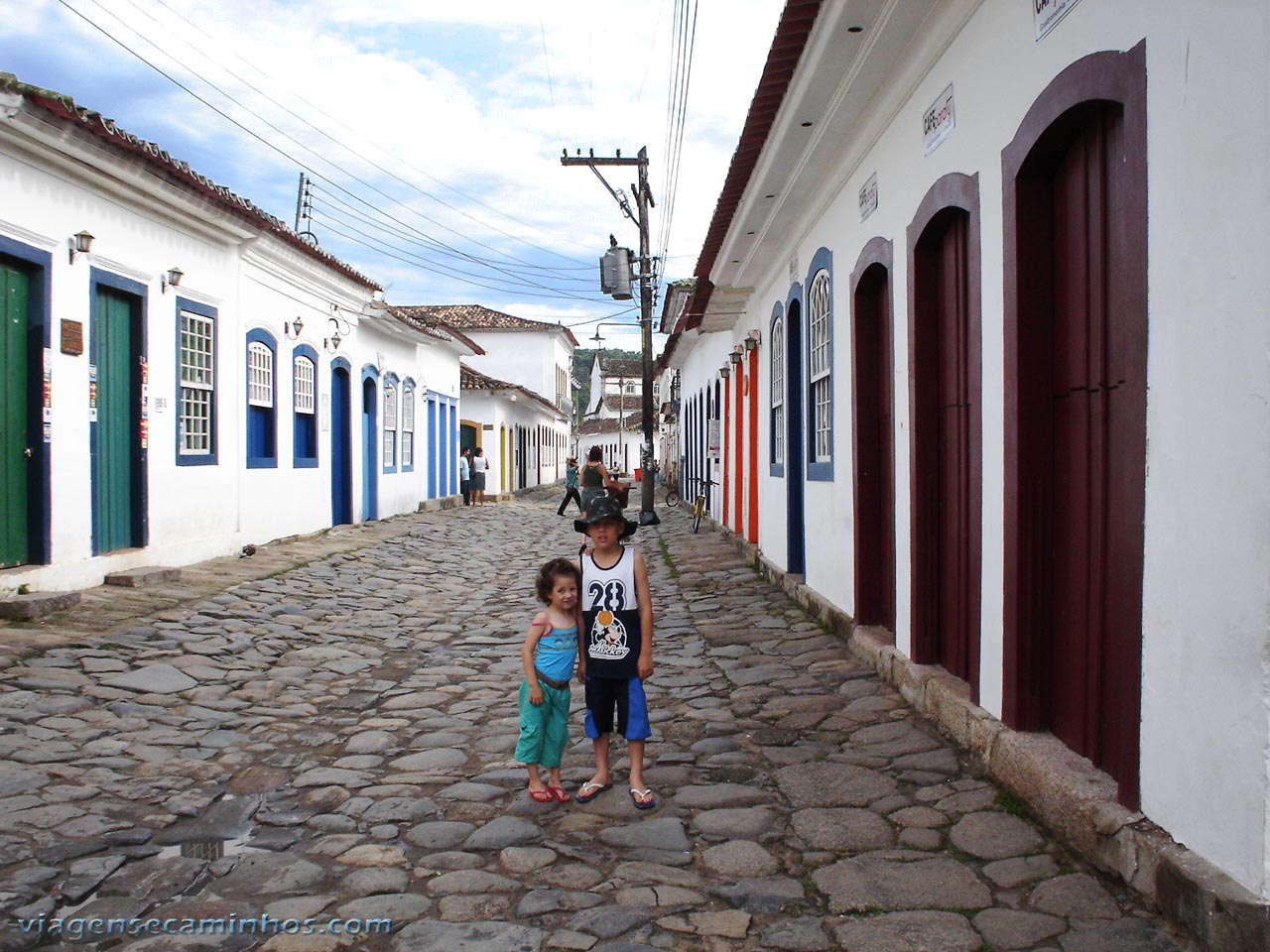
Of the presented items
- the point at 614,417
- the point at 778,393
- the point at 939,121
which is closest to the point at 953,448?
the point at 939,121

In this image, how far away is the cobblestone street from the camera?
309cm

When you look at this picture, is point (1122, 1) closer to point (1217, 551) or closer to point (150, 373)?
point (1217, 551)

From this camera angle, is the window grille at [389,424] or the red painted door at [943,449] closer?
the red painted door at [943,449]

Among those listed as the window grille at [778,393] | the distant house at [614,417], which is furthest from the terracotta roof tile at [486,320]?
the window grille at [778,393]

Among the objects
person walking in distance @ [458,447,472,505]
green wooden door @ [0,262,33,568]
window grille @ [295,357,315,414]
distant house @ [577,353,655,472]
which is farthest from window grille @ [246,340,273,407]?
distant house @ [577,353,655,472]

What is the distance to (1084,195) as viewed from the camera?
146 inches

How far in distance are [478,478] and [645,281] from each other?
25.4 ft

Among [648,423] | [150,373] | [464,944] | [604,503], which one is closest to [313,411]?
[150,373]

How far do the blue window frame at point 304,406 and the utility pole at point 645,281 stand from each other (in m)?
8.60

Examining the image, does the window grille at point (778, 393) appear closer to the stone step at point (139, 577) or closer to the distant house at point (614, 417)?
the stone step at point (139, 577)

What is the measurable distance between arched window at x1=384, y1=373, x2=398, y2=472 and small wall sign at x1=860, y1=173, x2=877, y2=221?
44.8ft

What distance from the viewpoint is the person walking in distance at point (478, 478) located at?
87.7 feet

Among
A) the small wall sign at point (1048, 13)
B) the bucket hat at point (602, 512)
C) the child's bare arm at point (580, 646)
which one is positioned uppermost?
the small wall sign at point (1048, 13)

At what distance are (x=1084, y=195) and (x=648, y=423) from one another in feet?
63.6
